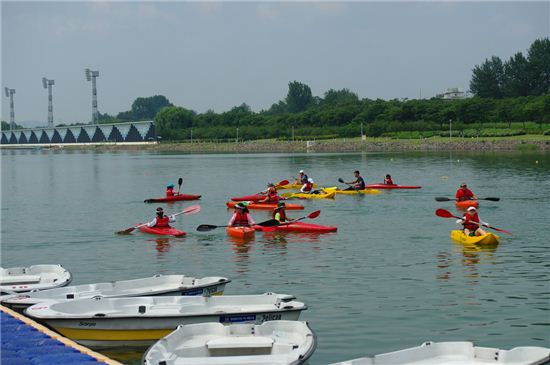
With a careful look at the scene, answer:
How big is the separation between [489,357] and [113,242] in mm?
19582

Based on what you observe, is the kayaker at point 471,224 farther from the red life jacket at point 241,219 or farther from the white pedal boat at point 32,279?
the white pedal boat at point 32,279

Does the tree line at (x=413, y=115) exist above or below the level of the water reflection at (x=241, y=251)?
above

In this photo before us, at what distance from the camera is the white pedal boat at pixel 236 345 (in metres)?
12.1

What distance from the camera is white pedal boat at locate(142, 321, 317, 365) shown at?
39.6 feet

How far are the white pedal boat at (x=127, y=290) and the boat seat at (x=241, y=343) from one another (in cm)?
414

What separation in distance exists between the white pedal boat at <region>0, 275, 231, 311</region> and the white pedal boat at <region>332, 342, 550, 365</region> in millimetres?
6377

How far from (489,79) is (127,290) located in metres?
143

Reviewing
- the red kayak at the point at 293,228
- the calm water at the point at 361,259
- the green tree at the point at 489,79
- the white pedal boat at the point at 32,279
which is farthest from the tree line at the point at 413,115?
the white pedal boat at the point at 32,279

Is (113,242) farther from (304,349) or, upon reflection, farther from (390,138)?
(390,138)

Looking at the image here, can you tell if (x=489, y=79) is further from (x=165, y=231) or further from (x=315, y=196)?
(x=165, y=231)

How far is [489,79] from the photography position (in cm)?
15125

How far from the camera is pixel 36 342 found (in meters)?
13.4

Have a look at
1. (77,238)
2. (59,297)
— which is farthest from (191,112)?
(59,297)

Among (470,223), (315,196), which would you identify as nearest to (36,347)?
(470,223)
